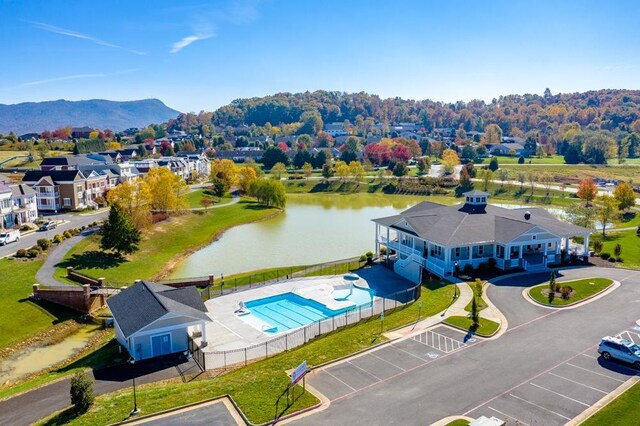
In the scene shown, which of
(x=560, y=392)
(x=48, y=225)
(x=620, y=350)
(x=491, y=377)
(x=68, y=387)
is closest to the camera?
(x=560, y=392)

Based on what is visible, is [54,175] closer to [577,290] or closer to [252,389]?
[252,389]

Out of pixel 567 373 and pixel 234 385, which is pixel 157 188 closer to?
pixel 234 385

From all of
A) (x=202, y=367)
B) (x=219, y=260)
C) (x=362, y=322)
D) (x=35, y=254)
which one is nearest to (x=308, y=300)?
(x=362, y=322)

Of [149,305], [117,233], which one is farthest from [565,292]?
[117,233]

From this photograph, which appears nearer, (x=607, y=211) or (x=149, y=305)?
(x=149, y=305)

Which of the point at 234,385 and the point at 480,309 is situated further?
the point at 480,309

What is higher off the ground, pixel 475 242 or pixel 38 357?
pixel 475 242

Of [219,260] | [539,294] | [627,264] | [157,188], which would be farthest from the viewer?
[157,188]
